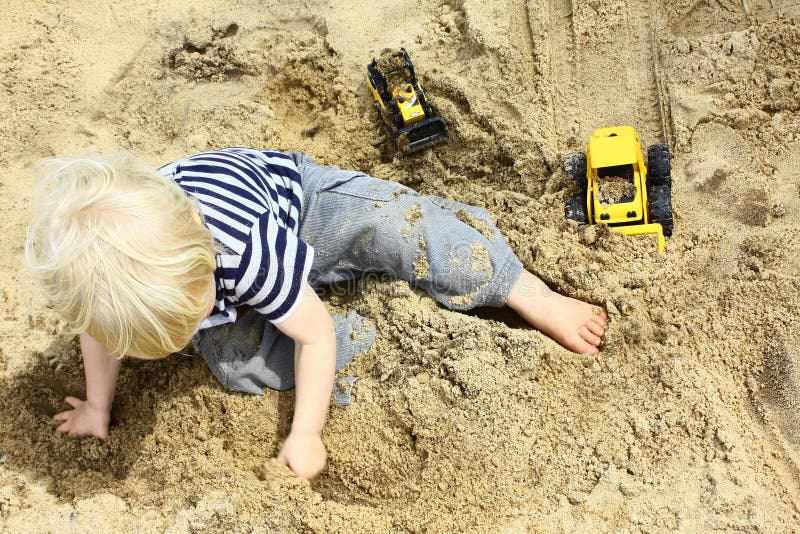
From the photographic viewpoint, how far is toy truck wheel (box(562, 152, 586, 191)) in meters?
1.82

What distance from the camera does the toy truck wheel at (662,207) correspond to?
1705 mm

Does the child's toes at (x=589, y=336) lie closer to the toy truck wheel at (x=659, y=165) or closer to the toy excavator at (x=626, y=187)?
the toy excavator at (x=626, y=187)

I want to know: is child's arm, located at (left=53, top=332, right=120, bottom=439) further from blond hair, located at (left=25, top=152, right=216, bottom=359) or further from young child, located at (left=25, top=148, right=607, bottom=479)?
blond hair, located at (left=25, top=152, right=216, bottom=359)

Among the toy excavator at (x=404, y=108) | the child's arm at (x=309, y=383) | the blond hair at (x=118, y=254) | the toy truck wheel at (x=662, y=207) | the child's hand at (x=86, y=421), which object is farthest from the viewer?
the toy excavator at (x=404, y=108)

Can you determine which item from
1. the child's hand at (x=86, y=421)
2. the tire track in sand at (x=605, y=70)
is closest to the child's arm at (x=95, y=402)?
the child's hand at (x=86, y=421)

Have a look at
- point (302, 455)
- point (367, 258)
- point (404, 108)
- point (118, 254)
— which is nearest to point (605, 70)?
point (404, 108)

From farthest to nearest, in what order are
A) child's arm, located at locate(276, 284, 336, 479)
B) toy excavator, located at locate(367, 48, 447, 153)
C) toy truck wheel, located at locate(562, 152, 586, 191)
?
toy excavator, located at locate(367, 48, 447, 153) → toy truck wheel, located at locate(562, 152, 586, 191) → child's arm, located at locate(276, 284, 336, 479)

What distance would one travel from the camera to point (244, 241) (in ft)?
4.44

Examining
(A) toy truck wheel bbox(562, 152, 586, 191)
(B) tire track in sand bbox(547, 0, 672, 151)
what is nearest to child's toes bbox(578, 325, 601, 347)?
(A) toy truck wheel bbox(562, 152, 586, 191)

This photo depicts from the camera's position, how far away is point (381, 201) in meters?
1.68

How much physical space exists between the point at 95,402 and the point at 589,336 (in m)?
1.24

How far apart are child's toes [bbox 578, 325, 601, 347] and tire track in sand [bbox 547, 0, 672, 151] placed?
627 millimetres

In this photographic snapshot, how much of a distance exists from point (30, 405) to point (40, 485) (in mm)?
235

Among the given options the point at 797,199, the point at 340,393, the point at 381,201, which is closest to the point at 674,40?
the point at 797,199
